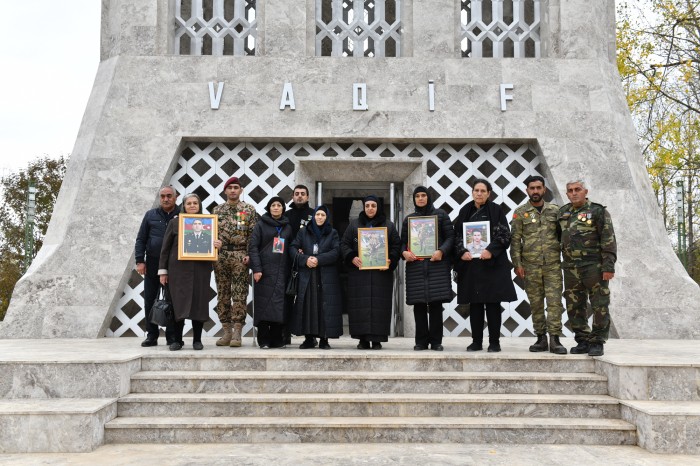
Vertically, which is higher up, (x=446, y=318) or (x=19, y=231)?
(x=19, y=231)

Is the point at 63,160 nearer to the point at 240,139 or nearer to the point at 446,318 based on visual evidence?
the point at 240,139

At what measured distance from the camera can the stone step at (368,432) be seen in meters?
4.91

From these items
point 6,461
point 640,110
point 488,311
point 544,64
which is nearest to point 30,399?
point 6,461

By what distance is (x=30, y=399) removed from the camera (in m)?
5.18

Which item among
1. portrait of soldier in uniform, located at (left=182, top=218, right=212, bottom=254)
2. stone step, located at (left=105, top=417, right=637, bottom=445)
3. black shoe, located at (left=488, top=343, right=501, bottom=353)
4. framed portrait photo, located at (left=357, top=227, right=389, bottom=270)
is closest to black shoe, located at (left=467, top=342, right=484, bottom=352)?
black shoe, located at (left=488, top=343, right=501, bottom=353)

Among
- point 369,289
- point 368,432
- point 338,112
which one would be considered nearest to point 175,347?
point 369,289

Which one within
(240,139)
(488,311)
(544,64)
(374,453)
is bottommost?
(374,453)

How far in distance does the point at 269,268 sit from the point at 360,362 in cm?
147

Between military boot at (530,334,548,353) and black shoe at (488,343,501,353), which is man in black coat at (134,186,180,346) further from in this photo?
military boot at (530,334,548,353)

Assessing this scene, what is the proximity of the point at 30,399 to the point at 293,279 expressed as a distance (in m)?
2.61

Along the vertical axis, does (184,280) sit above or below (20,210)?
below

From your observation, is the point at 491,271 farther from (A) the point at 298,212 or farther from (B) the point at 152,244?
(B) the point at 152,244

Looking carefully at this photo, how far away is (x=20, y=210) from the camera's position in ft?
85.3

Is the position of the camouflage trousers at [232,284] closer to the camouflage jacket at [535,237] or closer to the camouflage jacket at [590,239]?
the camouflage jacket at [535,237]
